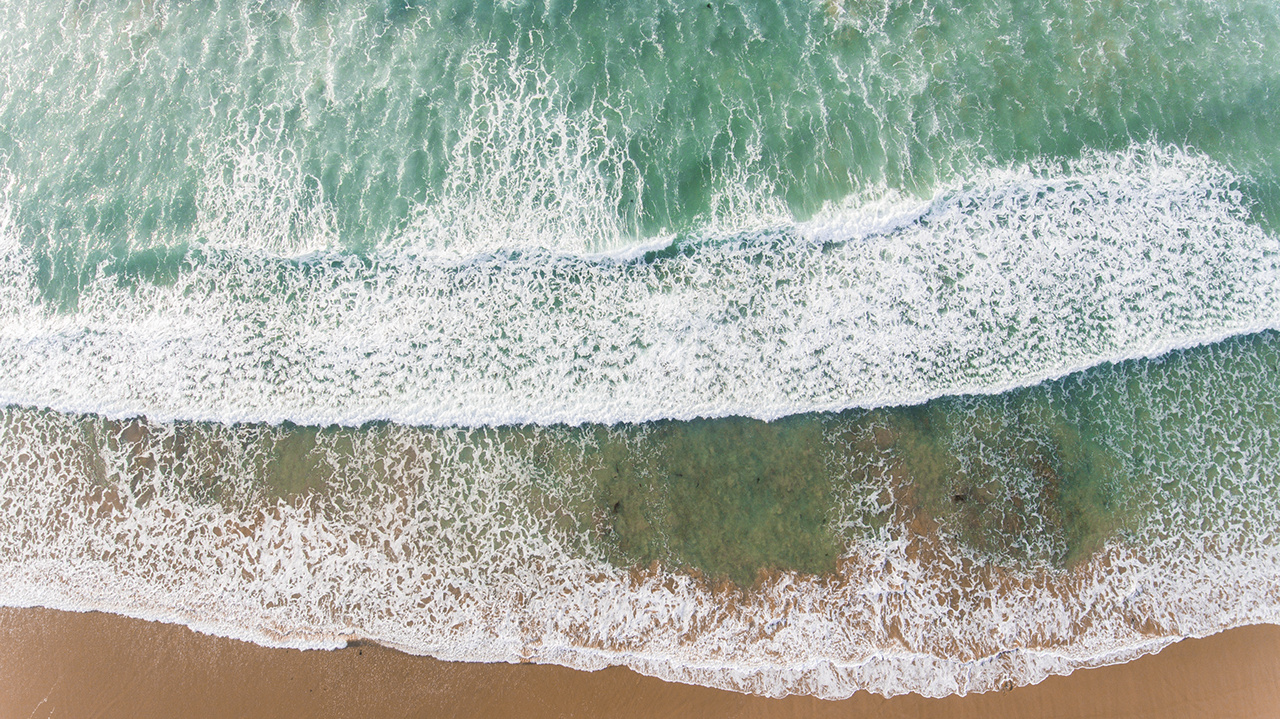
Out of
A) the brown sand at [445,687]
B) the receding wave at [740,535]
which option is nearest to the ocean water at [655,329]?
the receding wave at [740,535]

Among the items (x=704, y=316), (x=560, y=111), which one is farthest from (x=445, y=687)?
(x=560, y=111)

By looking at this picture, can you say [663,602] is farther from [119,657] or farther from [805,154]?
[119,657]

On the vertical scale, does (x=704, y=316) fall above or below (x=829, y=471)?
above

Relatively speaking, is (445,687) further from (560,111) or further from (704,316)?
(560,111)

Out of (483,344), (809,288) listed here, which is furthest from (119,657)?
(809,288)

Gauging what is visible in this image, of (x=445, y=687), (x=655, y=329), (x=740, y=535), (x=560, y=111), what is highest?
(x=560, y=111)
